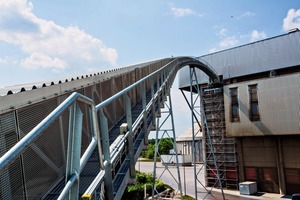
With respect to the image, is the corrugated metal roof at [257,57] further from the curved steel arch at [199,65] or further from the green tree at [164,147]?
the green tree at [164,147]

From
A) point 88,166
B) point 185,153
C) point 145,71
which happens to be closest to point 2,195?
point 88,166

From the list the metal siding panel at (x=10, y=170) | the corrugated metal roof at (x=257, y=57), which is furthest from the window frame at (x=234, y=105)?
the metal siding panel at (x=10, y=170)

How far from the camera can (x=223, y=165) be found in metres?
20.1

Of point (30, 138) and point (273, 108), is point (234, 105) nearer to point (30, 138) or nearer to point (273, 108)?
point (273, 108)

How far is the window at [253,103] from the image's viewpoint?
1785cm

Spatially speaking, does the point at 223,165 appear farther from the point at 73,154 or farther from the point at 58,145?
the point at 73,154

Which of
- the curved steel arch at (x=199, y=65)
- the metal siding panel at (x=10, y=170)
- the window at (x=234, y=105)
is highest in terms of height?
the curved steel arch at (x=199, y=65)

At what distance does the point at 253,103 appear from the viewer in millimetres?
18047

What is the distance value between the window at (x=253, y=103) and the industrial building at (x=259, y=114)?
0.06m

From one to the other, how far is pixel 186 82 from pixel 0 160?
22651mm

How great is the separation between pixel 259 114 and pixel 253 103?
840 mm

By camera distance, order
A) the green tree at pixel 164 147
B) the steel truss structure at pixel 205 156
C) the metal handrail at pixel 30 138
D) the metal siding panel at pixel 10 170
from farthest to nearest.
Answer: the green tree at pixel 164 147 → the steel truss structure at pixel 205 156 → the metal siding panel at pixel 10 170 → the metal handrail at pixel 30 138

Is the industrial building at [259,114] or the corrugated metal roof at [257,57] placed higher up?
the corrugated metal roof at [257,57]

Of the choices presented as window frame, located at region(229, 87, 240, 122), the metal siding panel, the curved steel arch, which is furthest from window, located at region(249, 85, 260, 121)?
the metal siding panel
